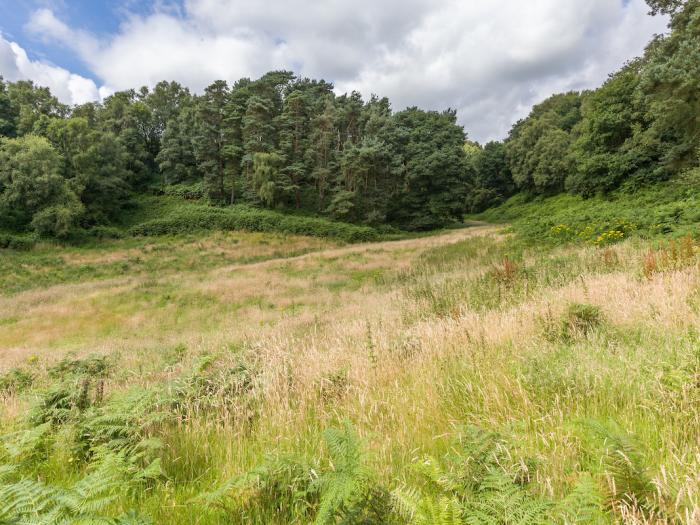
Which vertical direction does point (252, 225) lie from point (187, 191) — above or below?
below

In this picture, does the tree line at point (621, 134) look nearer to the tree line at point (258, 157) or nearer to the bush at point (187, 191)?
the tree line at point (258, 157)

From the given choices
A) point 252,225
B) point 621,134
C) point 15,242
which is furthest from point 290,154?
point 621,134

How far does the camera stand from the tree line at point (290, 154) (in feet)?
118

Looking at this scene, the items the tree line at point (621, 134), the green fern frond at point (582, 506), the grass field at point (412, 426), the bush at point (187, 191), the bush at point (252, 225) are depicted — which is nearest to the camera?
the green fern frond at point (582, 506)

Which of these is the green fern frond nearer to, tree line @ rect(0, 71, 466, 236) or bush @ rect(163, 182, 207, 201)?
tree line @ rect(0, 71, 466, 236)

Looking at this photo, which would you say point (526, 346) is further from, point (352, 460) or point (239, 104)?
point (239, 104)

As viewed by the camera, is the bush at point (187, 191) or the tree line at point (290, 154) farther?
the bush at point (187, 191)

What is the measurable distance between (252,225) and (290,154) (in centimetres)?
1446

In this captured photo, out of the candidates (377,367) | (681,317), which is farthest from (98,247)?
(681,317)

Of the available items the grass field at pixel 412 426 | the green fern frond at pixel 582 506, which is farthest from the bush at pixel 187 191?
the green fern frond at pixel 582 506

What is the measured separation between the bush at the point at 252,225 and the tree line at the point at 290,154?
4.14m

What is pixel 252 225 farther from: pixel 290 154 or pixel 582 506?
pixel 582 506

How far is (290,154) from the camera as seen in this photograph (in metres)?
50.8

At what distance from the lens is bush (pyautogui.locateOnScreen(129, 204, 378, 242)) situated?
41.1 meters
